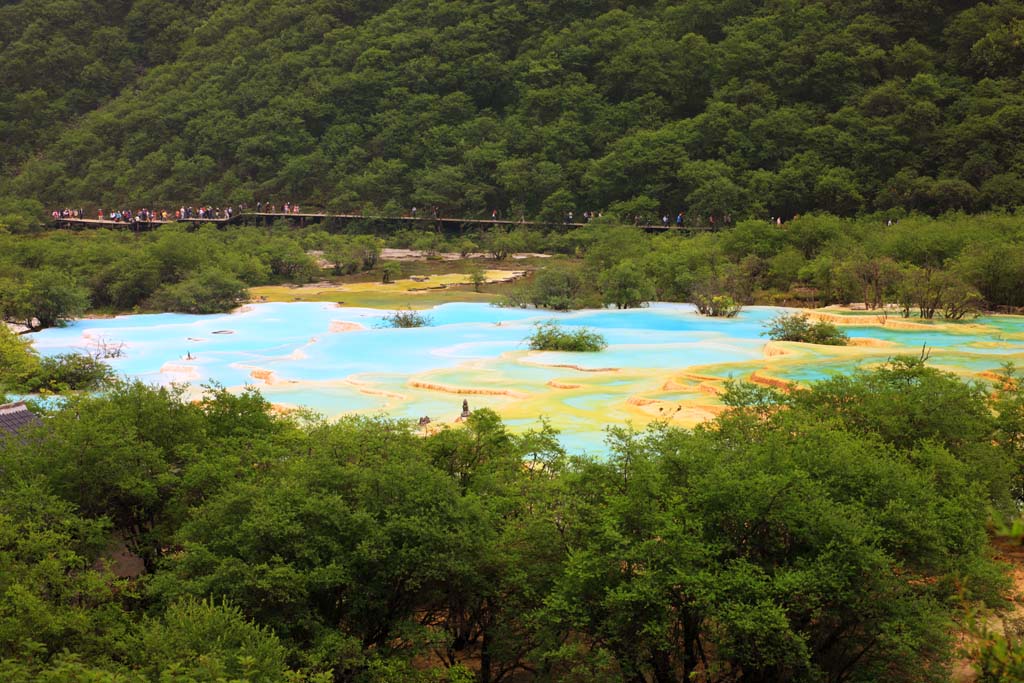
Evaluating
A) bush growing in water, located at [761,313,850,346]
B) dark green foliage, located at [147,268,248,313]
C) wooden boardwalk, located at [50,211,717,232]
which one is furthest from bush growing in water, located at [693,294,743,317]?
wooden boardwalk, located at [50,211,717,232]

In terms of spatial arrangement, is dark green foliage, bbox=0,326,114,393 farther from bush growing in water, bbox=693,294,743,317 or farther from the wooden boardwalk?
the wooden boardwalk

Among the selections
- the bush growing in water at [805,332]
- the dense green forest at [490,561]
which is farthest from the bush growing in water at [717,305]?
the dense green forest at [490,561]

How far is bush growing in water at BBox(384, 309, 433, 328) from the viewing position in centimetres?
2478

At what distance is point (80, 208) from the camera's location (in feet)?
191

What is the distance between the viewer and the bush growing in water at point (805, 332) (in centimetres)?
2103

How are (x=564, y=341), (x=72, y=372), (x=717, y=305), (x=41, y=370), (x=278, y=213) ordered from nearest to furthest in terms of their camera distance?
1. (x=41, y=370)
2. (x=72, y=372)
3. (x=564, y=341)
4. (x=717, y=305)
5. (x=278, y=213)

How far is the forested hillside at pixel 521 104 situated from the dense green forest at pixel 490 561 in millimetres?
31678

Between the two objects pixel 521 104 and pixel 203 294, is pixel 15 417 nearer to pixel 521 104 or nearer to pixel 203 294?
pixel 203 294

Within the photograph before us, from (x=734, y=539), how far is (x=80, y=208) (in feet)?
184

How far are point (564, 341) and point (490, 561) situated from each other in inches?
489

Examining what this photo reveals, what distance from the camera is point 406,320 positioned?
81.5ft

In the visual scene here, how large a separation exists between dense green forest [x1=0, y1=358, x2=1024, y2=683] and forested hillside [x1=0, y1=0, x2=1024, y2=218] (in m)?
31.7

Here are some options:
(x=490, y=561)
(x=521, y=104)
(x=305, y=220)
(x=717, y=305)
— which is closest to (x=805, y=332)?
(x=717, y=305)

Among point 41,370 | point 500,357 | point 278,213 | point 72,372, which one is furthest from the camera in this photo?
point 278,213
